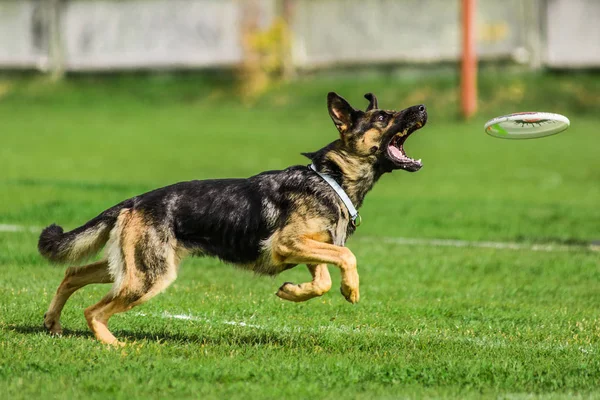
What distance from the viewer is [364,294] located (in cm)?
966

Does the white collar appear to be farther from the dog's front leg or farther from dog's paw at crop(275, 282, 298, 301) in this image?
dog's paw at crop(275, 282, 298, 301)

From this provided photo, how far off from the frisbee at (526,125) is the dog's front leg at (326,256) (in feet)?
6.77

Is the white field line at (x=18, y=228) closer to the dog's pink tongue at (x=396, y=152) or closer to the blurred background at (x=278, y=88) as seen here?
the blurred background at (x=278, y=88)

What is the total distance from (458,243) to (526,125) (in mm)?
4563

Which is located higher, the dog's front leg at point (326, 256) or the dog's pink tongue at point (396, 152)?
the dog's pink tongue at point (396, 152)

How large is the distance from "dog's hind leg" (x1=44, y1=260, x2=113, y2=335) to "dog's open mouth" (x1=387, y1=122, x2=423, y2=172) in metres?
2.19

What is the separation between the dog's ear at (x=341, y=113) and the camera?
777 centimetres

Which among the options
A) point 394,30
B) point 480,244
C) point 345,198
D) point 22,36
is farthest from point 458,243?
point 22,36

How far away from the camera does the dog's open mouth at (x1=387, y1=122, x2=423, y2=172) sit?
7.60 meters

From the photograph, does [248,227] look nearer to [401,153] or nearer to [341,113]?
[341,113]

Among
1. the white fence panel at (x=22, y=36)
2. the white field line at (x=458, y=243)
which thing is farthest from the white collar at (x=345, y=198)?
the white fence panel at (x=22, y=36)

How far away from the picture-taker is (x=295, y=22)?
32156 mm

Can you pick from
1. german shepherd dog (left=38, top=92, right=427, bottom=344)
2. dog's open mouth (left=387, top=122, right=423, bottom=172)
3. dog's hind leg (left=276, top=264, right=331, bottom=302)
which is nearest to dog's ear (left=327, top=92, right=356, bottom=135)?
german shepherd dog (left=38, top=92, right=427, bottom=344)

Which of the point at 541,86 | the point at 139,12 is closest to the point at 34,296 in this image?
the point at 541,86
